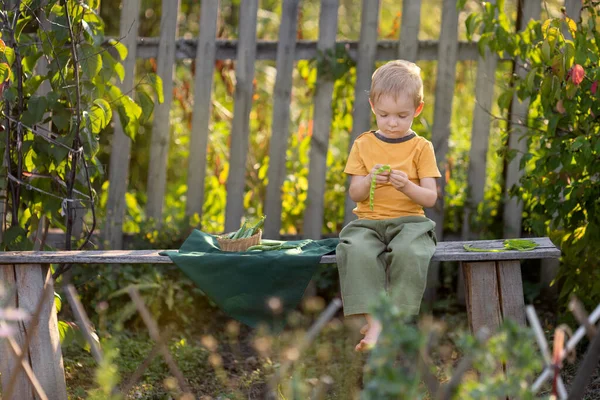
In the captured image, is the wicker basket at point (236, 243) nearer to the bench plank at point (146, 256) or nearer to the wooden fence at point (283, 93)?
the bench plank at point (146, 256)

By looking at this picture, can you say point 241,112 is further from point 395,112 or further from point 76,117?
point 395,112

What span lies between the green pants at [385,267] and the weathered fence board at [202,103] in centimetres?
162

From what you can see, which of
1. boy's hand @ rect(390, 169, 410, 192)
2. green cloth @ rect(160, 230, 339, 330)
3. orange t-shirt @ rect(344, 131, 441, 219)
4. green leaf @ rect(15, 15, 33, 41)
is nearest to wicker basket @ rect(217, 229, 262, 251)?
green cloth @ rect(160, 230, 339, 330)

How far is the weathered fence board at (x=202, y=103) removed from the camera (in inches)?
181

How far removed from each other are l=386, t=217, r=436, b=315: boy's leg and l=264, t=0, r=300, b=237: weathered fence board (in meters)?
1.53

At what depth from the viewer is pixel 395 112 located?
3266 millimetres

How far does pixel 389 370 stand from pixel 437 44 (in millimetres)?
3137

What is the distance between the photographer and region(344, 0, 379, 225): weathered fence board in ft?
14.9

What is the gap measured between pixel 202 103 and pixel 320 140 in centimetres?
70

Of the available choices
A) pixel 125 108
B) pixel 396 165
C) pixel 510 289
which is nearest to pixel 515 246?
pixel 510 289

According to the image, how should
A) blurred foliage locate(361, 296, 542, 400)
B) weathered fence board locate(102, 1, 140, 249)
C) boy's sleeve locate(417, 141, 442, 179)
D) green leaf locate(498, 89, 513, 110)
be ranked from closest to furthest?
blurred foliage locate(361, 296, 542, 400)
boy's sleeve locate(417, 141, 442, 179)
green leaf locate(498, 89, 513, 110)
weathered fence board locate(102, 1, 140, 249)

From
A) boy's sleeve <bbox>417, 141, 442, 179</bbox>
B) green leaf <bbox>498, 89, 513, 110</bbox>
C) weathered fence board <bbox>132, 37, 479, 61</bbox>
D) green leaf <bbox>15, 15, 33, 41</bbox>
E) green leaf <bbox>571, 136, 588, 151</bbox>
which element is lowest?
boy's sleeve <bbox>417, 141, 442, 179</bbox>

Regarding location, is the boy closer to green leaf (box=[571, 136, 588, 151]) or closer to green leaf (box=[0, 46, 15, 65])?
green leaf (box=[571, 136, 588, 151])

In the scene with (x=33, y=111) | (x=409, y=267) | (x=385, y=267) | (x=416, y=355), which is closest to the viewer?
(x=416, y=355)
